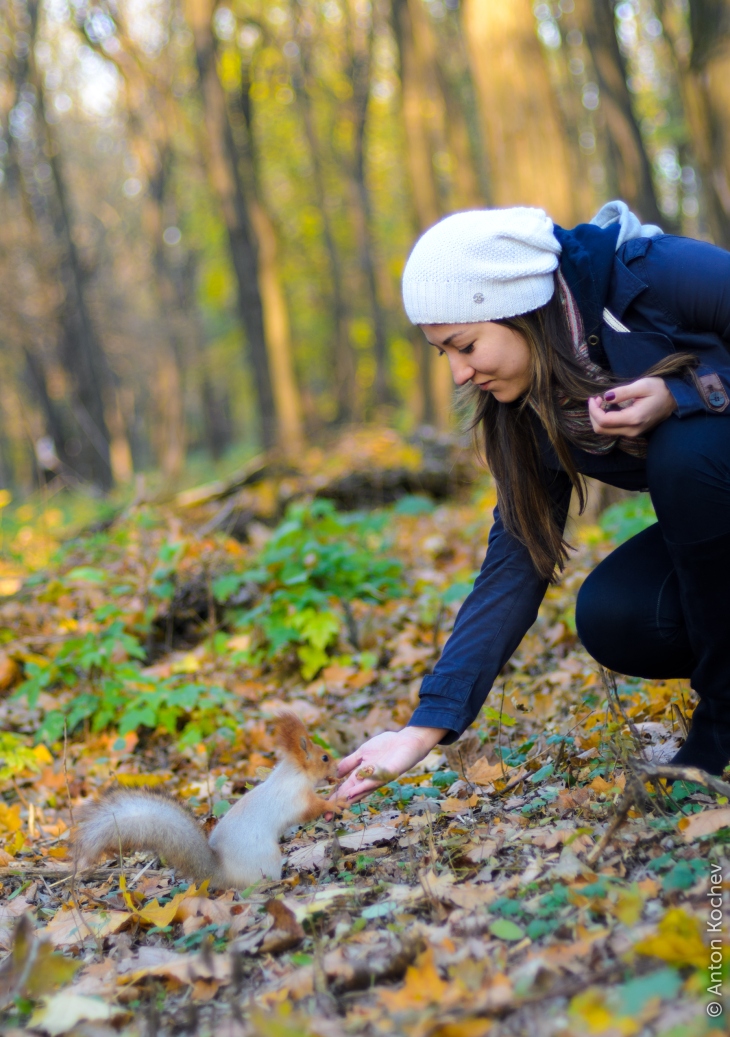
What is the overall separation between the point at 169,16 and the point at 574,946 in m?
19.0

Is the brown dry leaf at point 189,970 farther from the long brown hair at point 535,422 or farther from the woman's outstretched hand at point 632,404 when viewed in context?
the woman's outstretched hand at point 632,404

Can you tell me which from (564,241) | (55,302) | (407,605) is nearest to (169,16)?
(55,302)

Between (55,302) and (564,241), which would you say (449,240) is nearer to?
(564,241)

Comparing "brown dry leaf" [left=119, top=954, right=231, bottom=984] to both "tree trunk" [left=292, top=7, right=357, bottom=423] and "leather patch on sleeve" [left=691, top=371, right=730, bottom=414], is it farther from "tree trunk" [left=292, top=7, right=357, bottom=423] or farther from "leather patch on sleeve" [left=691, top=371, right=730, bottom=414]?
"tree trunk" [left=292, top=7, right=357, bottom=423]

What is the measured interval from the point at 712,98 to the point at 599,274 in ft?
22.6

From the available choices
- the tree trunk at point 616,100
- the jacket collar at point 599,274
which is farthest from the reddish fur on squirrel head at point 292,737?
the tree trunk at point 616,100

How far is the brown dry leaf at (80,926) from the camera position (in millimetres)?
2469

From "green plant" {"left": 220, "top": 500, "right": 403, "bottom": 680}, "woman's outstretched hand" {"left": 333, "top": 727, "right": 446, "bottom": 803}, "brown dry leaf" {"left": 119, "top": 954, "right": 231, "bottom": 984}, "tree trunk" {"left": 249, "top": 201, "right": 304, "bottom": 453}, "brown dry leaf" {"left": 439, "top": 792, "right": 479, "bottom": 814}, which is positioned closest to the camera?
"brown dry leaf" {"left": 119, "top": 954, "right": 231, "bottom": 984}

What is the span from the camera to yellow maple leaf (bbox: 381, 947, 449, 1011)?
70.4 inches

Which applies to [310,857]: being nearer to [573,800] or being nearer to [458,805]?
[458,805]

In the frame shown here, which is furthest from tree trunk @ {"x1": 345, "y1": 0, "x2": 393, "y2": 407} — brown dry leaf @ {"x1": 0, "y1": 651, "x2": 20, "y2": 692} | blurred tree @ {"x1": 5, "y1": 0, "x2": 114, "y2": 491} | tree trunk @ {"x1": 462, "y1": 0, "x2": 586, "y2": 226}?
brown dry leaf @ {"x1": 0, "y1": 651, "x2": 20, "y2": 692}

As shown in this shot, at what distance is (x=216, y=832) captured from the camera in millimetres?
2783

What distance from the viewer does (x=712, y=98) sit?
8.12 metres

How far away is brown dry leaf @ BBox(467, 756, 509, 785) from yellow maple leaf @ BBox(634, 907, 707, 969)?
128 centimetres
